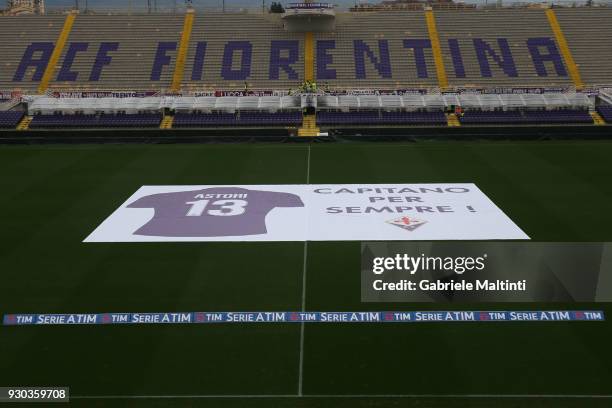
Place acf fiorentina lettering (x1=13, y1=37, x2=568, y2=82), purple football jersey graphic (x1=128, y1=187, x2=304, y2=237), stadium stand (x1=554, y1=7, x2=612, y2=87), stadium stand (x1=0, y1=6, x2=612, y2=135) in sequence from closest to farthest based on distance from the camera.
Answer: purple football jersey graphic (x1=128, y1=187, x2=304, y2=237) → stadium stand (x1=0, y1=6, x2=612, y2=135) → stadium stand (x1=554, y1=7, x2=612, y2=87) → acf fiorentina lettering (x1=13, y1=37, x2=568, y2=82)

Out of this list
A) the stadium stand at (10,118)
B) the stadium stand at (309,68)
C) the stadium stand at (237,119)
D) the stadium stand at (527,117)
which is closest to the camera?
the stadium stand at (527,117)

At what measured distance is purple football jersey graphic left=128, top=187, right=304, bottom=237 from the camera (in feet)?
67.7

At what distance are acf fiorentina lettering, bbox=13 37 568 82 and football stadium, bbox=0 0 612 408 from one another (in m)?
0.20

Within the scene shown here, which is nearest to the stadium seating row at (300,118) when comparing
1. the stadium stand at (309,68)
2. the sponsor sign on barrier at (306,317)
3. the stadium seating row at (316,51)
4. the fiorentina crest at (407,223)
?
the stadium stand at (309,68)

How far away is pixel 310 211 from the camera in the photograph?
2259cm

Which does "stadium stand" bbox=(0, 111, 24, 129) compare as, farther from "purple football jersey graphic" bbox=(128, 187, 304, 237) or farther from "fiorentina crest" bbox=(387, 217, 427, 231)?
"fiorentina crest" bbox=(387, 217, 427, 231)

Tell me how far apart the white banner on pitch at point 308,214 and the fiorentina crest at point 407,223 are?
0.03 metres

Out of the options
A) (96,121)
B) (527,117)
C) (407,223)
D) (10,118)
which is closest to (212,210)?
(407,223)

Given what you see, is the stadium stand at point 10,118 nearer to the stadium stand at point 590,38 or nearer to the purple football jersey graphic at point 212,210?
the purple football jersey graphic at point 212,210

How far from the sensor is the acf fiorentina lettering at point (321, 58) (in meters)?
47.8

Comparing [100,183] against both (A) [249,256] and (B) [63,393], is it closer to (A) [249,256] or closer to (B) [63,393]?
(A) [249,256]

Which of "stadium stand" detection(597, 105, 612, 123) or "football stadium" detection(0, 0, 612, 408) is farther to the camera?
"stadium stand" detection(597, 105, 612, 123)

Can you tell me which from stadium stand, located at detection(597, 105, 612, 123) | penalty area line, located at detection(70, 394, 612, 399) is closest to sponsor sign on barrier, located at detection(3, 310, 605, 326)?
penalty area line, located at detection(70, 394, 612, 399)

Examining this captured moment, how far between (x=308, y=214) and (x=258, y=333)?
8866 mm
